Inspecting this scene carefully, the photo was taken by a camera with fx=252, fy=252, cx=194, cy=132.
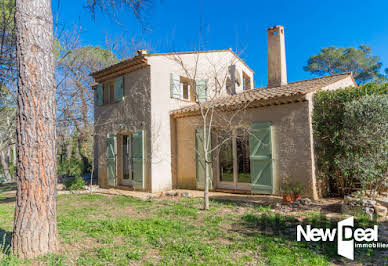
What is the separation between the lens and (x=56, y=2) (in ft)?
17.1

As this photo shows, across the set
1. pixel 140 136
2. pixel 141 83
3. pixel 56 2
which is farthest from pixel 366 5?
pixel 56 2

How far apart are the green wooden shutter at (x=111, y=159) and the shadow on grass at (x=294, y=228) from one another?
671cm

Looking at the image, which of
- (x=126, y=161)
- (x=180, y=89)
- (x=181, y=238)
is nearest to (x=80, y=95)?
(x=126, y=161)

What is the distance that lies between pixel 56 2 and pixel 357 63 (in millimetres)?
22051

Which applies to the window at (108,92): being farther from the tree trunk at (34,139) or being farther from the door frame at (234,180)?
the tree trunk at (34,139)

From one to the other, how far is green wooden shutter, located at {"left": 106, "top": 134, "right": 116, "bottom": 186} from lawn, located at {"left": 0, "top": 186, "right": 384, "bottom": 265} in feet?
12.9

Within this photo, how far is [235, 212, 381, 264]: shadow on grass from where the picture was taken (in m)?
3.38

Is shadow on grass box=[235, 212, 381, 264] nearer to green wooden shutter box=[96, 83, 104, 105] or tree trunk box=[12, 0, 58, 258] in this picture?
tree trunk box=[12, 0, 58, 258]

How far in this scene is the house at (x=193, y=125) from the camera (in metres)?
7.14

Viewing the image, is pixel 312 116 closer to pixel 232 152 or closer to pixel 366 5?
pixel 232 152

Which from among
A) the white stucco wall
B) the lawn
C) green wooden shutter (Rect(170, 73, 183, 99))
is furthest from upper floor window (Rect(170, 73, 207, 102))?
the lawn

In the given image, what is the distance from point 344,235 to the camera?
4012 millimetres

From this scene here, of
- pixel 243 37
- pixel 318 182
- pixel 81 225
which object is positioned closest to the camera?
pixel 81 225

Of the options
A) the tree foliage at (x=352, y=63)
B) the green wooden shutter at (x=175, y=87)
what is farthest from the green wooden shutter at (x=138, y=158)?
the tree foliage at (x=352, y=63)
